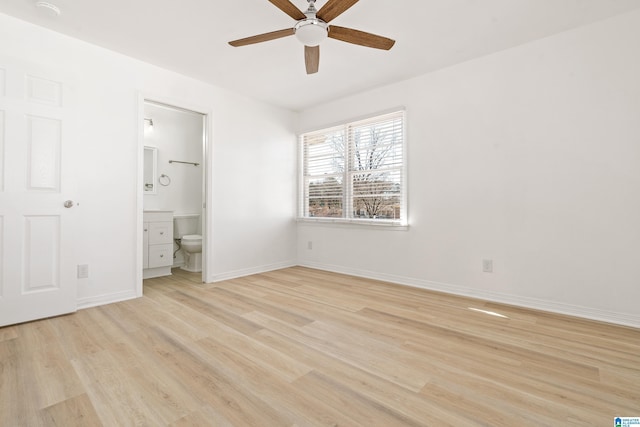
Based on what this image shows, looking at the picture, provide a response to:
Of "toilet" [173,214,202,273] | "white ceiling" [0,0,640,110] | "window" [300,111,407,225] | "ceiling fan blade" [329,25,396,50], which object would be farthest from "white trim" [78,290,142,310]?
"ceiling fan blade" [329,25,396,50]

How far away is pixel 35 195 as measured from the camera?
8.44 feet

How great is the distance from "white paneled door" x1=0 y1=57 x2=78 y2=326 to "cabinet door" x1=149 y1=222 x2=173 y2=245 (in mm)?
1393

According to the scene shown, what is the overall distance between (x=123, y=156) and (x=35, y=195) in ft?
2.69

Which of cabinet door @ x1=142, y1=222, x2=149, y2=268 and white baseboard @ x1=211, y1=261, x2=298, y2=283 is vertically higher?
cabinet door @ x1=142, y1=222, x2=149, y2=268

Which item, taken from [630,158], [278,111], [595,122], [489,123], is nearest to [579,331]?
[630,158]

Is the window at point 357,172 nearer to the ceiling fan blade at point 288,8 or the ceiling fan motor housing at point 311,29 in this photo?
the ceiling fan motor housing at point 311,29

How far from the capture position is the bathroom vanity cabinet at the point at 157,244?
4.12 meters

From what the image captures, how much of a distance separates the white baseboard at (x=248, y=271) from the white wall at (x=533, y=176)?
1.69 metres

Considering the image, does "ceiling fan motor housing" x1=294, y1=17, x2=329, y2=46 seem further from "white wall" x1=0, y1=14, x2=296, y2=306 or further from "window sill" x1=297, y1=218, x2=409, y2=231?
"window sill" x1=297, y1=218, x2=409, y2=231

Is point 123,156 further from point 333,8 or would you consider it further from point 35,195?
point 333,8

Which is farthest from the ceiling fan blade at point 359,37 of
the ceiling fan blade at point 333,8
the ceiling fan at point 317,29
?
the ceiling fan blade at point 333,8

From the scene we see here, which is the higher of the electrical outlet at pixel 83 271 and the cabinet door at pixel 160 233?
the cabinet door at pixel 160 233

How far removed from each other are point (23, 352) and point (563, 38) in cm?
491

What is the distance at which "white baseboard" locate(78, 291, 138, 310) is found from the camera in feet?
9.43
